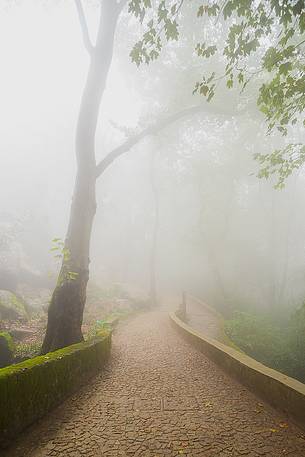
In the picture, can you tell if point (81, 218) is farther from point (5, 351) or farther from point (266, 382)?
point (266, 382)

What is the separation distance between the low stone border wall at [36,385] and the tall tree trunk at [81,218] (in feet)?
4.84

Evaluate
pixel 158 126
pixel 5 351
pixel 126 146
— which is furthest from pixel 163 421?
pixel 158 126

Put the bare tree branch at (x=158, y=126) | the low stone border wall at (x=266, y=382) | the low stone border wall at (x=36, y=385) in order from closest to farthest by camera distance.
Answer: the low stone border wall at (x=36, y=385), the low stone border wall at (x=266, y=382), the bare tree branch at (x=158, y=126)

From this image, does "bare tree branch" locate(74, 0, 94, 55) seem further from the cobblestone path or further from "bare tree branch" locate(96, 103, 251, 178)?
the cobblestone path

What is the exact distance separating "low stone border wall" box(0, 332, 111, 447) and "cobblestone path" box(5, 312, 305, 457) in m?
0.18

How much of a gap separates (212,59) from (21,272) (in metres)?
17.1

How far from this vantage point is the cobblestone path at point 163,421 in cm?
372

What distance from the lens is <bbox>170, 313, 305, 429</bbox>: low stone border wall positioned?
4371mm

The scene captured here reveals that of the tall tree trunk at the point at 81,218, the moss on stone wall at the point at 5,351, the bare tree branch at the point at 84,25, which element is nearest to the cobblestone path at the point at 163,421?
the tall tree trunk at the point at 81,218

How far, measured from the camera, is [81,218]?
27.4 ft

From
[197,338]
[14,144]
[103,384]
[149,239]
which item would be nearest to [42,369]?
[103,384]

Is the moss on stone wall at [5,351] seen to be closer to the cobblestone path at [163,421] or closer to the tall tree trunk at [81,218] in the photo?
the tall tree trunk at [81,218]

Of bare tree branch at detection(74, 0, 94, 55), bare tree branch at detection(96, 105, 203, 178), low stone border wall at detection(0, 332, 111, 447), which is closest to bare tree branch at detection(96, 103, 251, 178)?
bare tree branch at detection(96, 105, 203, 178)

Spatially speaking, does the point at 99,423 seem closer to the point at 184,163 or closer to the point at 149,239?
the point at 184,163
